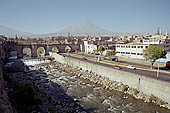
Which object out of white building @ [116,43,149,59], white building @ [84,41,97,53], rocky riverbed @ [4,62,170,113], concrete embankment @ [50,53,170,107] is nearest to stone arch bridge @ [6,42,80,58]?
white building @ [84,41,97,53]

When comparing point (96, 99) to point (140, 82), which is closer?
point (96, 99)

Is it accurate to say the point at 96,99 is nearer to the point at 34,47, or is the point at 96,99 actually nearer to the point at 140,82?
the point at 140,82

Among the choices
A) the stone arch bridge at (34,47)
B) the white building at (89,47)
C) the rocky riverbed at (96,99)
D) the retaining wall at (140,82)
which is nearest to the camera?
the rocky riverbed at (96,99)

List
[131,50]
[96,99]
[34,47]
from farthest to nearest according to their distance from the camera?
[34,47] < [131,50] < [96,99]

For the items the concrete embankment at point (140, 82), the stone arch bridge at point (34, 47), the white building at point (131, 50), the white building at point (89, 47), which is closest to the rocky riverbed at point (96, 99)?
the concrete embankment at point (140, 82)

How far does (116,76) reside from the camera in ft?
75.5

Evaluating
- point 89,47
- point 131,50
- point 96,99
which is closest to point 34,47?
point 89,47

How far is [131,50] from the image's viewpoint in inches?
1538

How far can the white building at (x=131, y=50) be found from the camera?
35.7 metres

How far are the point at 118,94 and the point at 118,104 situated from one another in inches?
110

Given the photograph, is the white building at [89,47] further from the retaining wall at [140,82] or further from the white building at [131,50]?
the retaining wall at [140,82]

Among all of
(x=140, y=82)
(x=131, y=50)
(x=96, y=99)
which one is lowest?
(x=96, y=99)

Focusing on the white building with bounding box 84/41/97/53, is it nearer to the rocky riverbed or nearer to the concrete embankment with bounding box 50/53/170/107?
the concrete embankment with bounding box 50/53/170/107

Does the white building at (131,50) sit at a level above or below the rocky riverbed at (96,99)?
above
